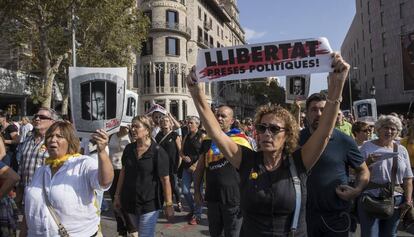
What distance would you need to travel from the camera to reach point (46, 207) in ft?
9.89

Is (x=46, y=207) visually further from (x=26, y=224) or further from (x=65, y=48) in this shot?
(x=65, y=48)

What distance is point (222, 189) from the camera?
4750mm

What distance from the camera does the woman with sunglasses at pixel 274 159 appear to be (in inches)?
109

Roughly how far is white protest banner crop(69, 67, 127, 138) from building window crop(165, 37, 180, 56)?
4038cm

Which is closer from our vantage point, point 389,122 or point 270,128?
point 270,128

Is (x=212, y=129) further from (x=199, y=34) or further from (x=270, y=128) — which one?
(x=199, y=34)

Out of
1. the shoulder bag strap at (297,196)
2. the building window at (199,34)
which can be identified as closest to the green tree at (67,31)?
the shoulder bag strap at (297,196)

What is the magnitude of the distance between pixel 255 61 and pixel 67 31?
2392 centimetres

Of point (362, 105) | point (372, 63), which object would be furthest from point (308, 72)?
point (372, 63)

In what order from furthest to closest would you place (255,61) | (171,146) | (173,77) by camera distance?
1. (173,77)
2. (171,146)
3. (255,61)

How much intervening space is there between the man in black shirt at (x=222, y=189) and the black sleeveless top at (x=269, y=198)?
1.81 meters

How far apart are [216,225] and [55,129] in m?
2.28

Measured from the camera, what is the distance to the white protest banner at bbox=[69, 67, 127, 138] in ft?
11.2

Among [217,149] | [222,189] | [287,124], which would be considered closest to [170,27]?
[217,149]
